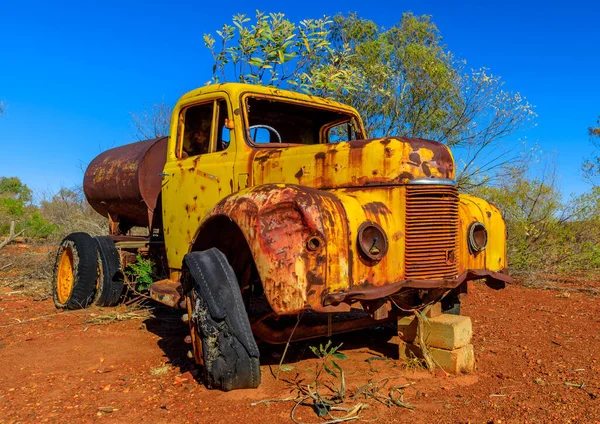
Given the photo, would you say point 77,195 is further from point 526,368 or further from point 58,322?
point 526,368

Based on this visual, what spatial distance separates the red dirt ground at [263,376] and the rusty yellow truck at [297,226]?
0.31 meters

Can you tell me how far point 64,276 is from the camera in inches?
264

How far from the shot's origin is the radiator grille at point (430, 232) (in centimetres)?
343

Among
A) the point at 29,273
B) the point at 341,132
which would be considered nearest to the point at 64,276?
the point at 29,273

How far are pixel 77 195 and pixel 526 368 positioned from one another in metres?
15.1

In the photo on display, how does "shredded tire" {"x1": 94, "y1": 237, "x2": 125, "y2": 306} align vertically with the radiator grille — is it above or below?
below

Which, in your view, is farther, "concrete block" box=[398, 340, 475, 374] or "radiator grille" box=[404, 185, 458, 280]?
"concrete block" box=[398, 340, 475, 374]

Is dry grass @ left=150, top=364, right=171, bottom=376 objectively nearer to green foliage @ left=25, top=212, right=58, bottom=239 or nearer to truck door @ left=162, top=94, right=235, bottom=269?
truck door @ left=162, top=94, right=235, bottom=269

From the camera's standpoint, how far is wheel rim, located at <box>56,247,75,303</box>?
654cm

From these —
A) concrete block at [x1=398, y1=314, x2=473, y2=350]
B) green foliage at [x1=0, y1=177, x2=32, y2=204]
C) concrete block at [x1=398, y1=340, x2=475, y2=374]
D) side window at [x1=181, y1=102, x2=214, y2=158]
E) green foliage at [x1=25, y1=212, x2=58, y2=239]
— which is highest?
green foliage at [x1=0, y1=177, x2=32, y2=204]

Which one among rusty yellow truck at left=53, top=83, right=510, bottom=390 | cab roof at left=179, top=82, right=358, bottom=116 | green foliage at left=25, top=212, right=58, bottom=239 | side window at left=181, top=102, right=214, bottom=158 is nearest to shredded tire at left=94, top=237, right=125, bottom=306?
rusty yellow truck at left=53, top=83, right=510, bottom=390

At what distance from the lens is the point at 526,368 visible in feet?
13.1

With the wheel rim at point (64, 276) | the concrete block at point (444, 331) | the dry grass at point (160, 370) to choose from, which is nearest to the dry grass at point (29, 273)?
the wheel rim at point (64, 276)

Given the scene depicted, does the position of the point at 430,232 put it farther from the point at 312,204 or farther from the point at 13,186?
the point at 13,186
